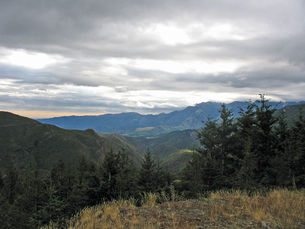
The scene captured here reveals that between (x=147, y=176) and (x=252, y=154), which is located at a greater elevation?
(x=252, y=154)

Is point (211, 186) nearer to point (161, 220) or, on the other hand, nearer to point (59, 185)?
point (161, 220)

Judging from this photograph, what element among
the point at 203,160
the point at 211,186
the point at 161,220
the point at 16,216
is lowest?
the point at 16,216

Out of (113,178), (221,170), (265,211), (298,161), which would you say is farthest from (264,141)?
(113,178)

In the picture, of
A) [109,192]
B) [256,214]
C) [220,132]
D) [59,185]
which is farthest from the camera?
[59,185]

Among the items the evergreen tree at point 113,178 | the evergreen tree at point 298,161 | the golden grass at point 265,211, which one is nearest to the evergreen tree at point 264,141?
the evergreen tree at point 298,161

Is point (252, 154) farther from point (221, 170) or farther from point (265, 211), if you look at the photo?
point (265, 211)

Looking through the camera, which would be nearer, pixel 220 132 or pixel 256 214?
pixel 256 214

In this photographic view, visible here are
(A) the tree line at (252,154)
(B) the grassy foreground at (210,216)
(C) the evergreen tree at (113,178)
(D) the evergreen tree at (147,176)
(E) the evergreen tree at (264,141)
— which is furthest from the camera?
(D) the evergreen tree at (147,176)

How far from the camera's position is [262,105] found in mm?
26188

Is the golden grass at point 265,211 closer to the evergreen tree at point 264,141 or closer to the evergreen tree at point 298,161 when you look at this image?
the evergreen tree at point 298,161

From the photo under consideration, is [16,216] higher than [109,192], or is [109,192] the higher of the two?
[109,192]

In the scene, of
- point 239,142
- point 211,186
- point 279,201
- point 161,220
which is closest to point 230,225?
point 161,220

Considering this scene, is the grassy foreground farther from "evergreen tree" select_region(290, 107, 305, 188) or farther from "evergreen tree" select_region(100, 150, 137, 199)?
"evergreen tree" select_region(290, 107, 305, 188)

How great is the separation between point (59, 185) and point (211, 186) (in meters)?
23.9
